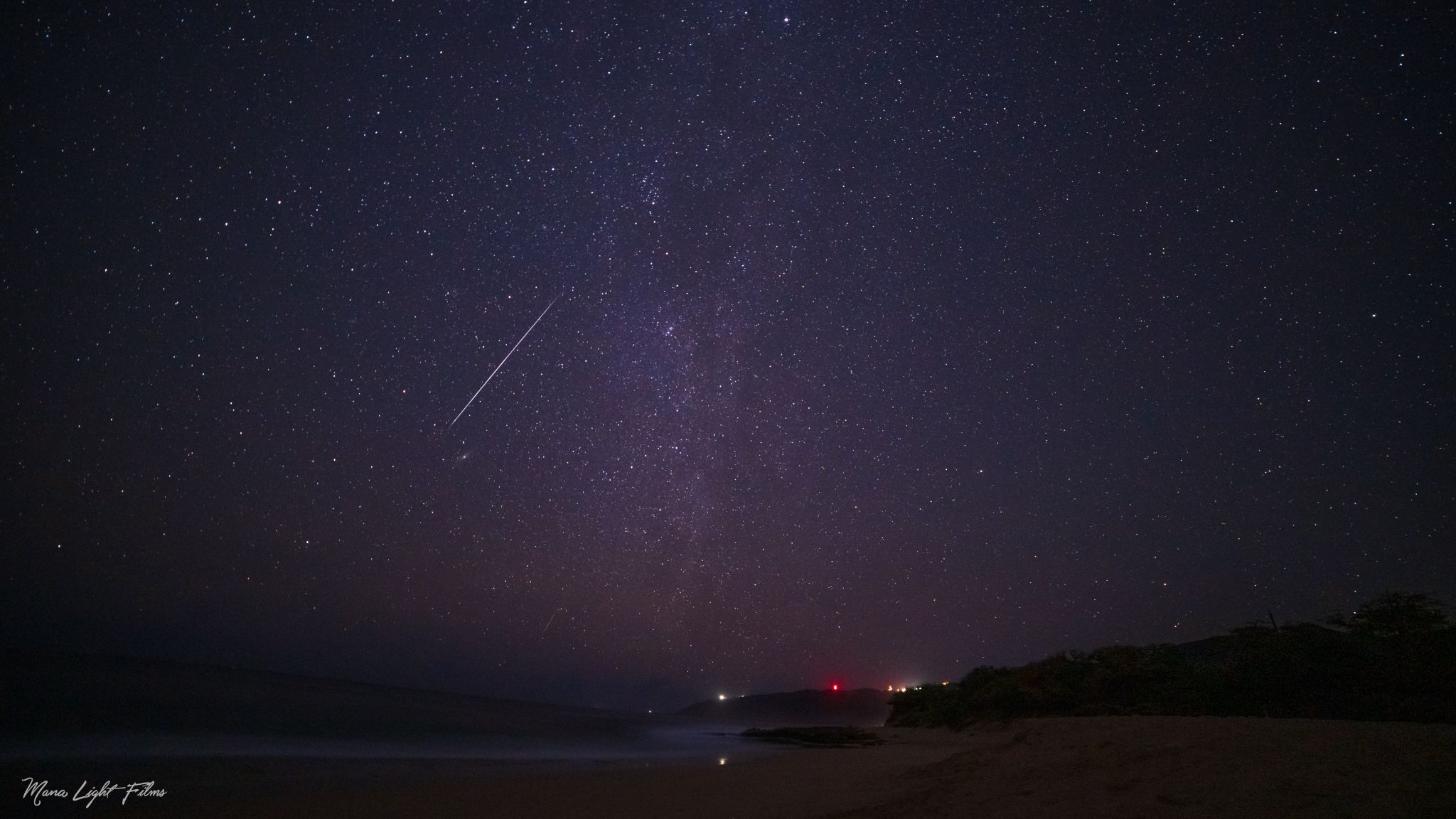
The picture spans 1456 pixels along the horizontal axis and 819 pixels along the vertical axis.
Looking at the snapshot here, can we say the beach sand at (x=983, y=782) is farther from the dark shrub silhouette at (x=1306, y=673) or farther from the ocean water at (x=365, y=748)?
the dark shrub silhouette at (x=1306, y=673)

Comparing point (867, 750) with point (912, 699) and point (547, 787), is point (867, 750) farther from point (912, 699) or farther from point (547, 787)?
point (912, 699)

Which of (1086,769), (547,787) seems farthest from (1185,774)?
(547,787)

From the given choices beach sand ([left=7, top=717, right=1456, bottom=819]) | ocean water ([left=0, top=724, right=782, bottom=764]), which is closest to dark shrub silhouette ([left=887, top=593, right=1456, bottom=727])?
beach sand ([left=7, top=717, right=1456, bottom=819])

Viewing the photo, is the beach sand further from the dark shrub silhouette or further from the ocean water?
the dark shrub silhouette

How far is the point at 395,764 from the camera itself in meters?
13.5

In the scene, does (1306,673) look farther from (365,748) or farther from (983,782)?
(365,748)

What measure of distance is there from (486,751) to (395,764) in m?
5.75

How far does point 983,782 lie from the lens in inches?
257

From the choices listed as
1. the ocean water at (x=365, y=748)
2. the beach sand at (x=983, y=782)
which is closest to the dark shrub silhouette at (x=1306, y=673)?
the beach sand at (x=983, y=782)

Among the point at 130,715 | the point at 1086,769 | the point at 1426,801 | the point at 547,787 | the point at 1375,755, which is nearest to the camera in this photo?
the point at 1426,801

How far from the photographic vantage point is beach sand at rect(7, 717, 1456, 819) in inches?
179

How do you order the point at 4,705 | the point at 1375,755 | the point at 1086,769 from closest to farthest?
the point at 1375,755, the point at 1086,769, the point at 4,705

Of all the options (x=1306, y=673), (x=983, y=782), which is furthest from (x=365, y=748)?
(x=1306, y=673)

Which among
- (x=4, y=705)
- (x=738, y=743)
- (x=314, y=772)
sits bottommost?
(x=738, y=743)
